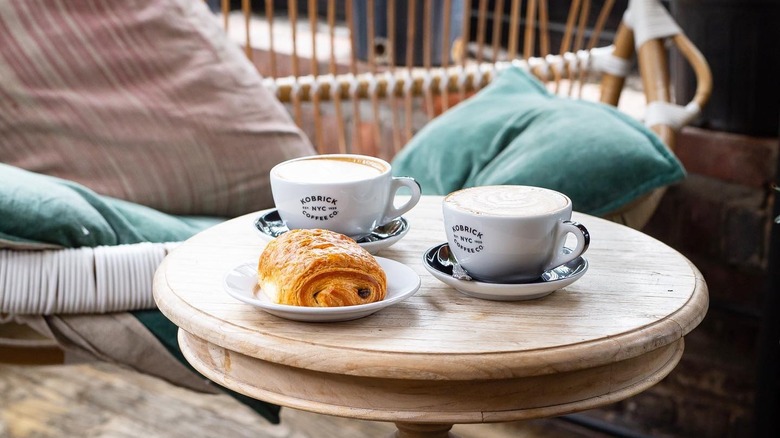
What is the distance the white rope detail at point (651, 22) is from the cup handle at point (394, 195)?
0.96 metres

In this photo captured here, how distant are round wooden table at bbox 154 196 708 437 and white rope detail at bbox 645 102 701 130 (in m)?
0.87

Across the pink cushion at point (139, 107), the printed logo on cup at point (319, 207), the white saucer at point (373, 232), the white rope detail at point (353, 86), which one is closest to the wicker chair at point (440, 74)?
the white rope detail at point (353, 86)

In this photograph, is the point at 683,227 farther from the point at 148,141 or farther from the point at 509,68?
the point at 148,141

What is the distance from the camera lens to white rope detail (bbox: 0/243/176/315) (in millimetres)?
1151

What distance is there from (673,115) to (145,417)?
113 cm

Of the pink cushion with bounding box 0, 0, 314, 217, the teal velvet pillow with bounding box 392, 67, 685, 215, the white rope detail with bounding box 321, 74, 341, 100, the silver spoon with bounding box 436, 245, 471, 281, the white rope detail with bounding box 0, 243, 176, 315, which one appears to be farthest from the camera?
the white rope detail with bounding box 321, 74, 341, 100

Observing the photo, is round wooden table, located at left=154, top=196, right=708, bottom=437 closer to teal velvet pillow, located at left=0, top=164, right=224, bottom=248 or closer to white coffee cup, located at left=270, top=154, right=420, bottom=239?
white coffee cup, located at left=270, top=154, right=420, bottom=239

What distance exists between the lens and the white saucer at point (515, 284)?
769 millimetres

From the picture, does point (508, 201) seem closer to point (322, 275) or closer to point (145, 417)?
point (322, 275)

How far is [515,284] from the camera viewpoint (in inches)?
30.3

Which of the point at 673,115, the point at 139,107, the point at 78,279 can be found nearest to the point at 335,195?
the point at 78,279

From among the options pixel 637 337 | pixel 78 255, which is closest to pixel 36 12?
pixel 78 255

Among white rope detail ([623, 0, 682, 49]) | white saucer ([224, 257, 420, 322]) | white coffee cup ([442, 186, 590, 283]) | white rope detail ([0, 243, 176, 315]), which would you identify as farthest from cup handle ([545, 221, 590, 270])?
white rope detail ([623, 0, 682, 49])

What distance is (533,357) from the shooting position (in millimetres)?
677
